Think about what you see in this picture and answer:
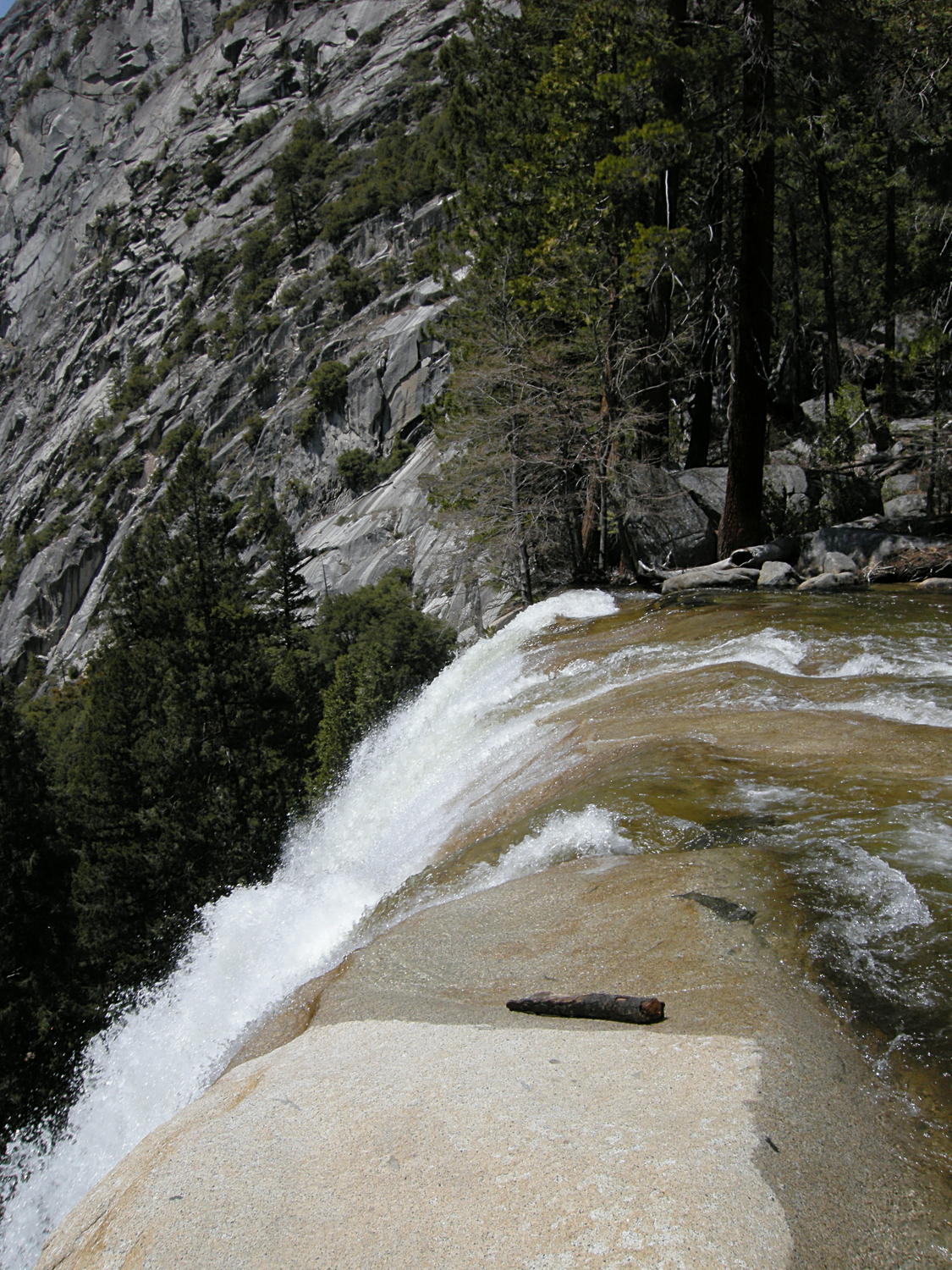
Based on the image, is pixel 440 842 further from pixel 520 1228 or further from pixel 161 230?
pixel 161 230

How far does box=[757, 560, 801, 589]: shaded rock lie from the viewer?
12.2 m

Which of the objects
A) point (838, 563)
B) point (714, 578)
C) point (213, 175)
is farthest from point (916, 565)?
point (213, 175)

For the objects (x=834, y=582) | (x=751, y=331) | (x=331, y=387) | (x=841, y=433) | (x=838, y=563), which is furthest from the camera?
(x=331, y=387)

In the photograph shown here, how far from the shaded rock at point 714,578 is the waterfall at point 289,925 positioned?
3.70m

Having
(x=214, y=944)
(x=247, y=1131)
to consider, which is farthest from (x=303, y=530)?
(x=247, y=1131)

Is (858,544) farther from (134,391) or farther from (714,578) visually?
(134,391)

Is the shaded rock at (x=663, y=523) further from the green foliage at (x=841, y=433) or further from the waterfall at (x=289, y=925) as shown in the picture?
the waterfall at (x=289, y=925)

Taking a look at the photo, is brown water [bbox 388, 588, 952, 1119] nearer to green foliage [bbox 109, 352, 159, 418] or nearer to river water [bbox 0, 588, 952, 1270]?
river water [bbox 0, 588, 952, 1270]

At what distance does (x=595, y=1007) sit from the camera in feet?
11.2

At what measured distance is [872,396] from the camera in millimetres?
24672

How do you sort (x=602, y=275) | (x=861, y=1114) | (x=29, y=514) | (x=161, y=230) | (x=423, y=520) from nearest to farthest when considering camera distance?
(x=861, y=1114) < (x=602, y=275) < (x=423, y=520) < (x=29, y=514) < (x=161, y=230)

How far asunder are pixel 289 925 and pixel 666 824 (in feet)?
10.4

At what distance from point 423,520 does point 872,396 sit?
20180 mm

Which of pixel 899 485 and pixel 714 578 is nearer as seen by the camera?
pixel 714 578
